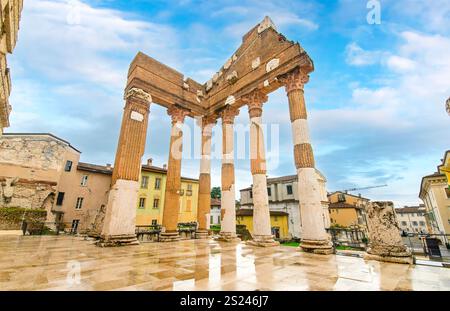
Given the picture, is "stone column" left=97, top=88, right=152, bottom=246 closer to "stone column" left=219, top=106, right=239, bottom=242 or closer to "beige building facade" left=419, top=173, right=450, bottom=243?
A: "stone column" left=219, top=106, right=239, bottom=242

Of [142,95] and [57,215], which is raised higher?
[142,95]

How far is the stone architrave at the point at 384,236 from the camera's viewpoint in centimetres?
507

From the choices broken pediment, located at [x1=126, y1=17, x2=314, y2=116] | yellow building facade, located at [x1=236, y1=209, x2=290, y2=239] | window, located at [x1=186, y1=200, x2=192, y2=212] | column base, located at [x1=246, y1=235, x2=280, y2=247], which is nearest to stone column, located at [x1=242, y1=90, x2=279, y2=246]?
Result: column base, located at [x1=246, y1=235, x2=280, y2=247]

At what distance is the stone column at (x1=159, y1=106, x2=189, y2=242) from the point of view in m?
10.3

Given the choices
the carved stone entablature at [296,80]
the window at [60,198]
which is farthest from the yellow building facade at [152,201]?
the carved stone entablature at [296,80]

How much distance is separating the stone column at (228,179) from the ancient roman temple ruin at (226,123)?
5 cm

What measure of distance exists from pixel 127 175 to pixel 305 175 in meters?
7.53

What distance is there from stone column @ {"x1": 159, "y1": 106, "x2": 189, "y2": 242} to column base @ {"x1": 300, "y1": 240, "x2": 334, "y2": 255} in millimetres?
6401

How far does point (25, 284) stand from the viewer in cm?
309

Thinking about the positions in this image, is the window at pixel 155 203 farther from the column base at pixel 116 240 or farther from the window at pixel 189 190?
the column base at pixel 116 240

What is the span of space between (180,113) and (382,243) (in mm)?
10882
